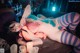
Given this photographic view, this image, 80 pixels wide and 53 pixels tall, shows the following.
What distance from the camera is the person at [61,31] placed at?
2342mm

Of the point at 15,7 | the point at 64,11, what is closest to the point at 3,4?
the point at 15,7

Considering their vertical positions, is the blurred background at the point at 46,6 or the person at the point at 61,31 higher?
the blurred background at the point at 46,6

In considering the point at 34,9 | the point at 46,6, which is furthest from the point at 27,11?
the point at 46,6

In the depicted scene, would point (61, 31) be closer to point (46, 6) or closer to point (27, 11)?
point (46, 6)

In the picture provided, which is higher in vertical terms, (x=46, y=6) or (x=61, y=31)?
(x=46, y=6)

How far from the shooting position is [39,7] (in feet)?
7.82

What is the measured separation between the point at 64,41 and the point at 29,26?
0.50 meters

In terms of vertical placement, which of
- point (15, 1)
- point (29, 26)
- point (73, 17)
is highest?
point (15, 1)

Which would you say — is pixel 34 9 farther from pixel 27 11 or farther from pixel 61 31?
pixel 61 31

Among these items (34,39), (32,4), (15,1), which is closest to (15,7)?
(15,1)

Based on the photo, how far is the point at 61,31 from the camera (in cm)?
238

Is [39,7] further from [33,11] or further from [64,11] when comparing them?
[64,11]

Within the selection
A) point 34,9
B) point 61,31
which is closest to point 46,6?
point 34,9

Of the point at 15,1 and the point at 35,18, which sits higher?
the point at 15,1
